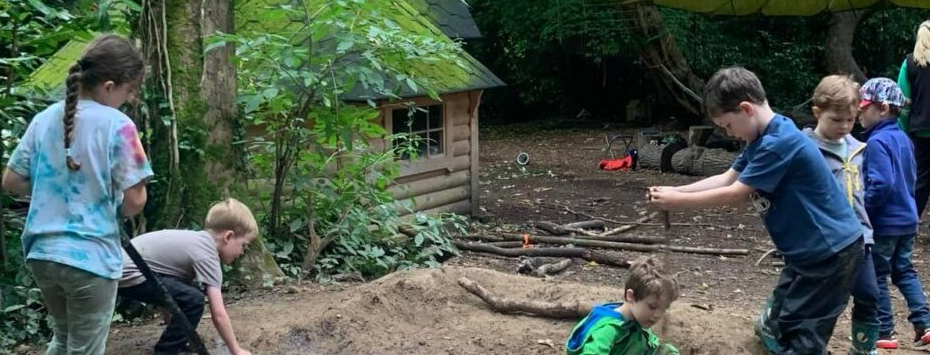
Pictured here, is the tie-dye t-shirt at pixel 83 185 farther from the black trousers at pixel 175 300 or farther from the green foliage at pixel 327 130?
the green foliage at pixel 327 130

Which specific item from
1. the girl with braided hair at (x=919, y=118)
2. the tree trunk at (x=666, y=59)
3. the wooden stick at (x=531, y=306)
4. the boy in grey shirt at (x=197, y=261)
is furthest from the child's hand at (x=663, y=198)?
the tree trunk at (x=666, y=59)

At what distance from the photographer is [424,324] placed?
5.39m

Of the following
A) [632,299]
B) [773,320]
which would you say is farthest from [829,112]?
[632,299]

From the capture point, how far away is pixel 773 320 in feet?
13.8

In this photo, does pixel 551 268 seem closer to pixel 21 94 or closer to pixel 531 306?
pixel 531 306

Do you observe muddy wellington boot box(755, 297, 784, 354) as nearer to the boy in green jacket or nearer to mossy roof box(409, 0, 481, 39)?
the boy in green jacket

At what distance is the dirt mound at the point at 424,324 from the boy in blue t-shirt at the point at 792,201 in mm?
755

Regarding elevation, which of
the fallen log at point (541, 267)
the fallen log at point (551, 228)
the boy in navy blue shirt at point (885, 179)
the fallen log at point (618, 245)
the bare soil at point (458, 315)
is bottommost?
the fallen log at point (551, 228)

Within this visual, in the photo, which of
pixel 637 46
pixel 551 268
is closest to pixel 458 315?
pixel 551 268

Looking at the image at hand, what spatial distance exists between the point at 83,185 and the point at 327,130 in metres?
3.38

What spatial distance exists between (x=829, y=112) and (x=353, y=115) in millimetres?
3377

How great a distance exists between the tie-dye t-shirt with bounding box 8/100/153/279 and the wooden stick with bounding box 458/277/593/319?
2.44m

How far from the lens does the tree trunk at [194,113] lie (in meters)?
5.96

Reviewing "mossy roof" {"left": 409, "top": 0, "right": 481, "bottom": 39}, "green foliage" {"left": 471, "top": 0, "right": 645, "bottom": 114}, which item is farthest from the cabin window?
"green foliage" {"left": 471, "top": 0, "right": 645, "bottom": 114}
